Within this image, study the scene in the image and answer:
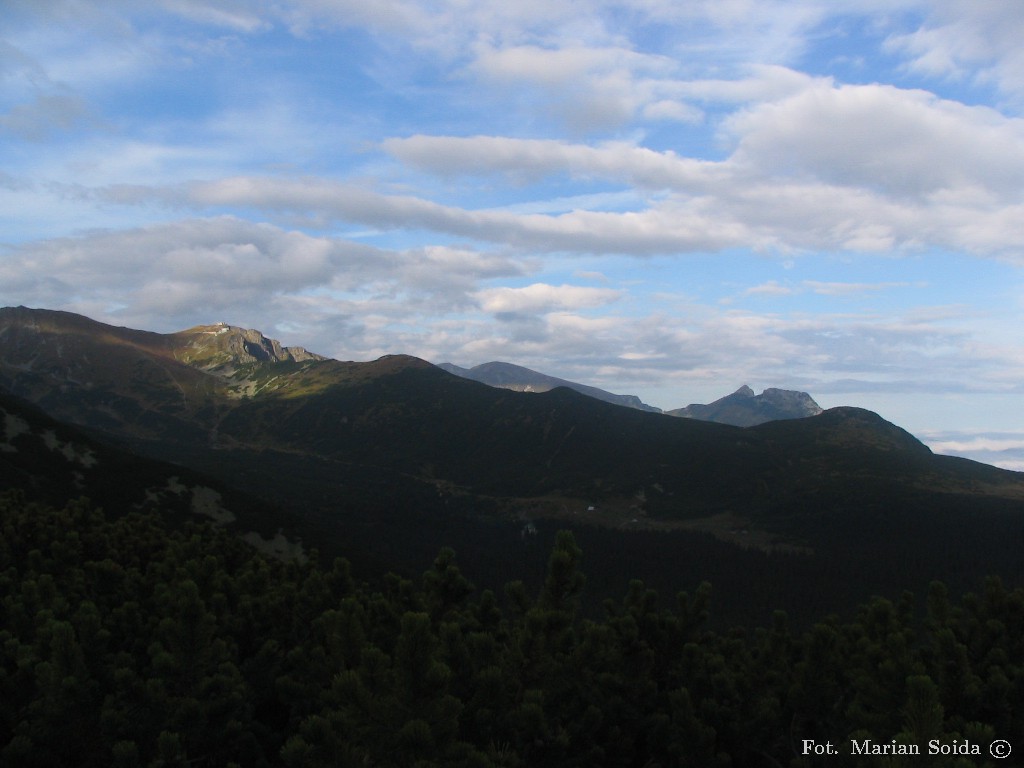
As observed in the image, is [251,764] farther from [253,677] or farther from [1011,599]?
[1011,599]

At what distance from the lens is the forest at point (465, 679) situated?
11500 millimetres

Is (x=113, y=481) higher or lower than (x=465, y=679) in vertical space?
lower

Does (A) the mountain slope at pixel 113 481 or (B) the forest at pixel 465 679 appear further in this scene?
(A) the mountain slope at pixel 113 481

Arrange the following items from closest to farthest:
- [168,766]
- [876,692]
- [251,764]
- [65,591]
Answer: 1. [168,766]
2. [876,692]
3. [251,764]
4. [65,591]

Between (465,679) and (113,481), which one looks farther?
(113,481)

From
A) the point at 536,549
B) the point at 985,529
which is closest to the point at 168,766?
the point at 536,549

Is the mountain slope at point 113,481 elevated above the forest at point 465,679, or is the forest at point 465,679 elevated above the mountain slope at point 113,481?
the forest at point 465,679

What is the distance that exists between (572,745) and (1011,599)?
13753 millimetres

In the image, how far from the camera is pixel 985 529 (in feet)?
628

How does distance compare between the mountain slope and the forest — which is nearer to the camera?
the forest

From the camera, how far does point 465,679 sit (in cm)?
1404

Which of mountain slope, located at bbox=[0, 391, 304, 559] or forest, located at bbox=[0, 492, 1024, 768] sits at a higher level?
forest, located at bbox=[0, 492, 1024, 768]

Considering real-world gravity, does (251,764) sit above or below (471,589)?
below

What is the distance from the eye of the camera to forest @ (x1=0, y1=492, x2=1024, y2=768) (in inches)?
453
